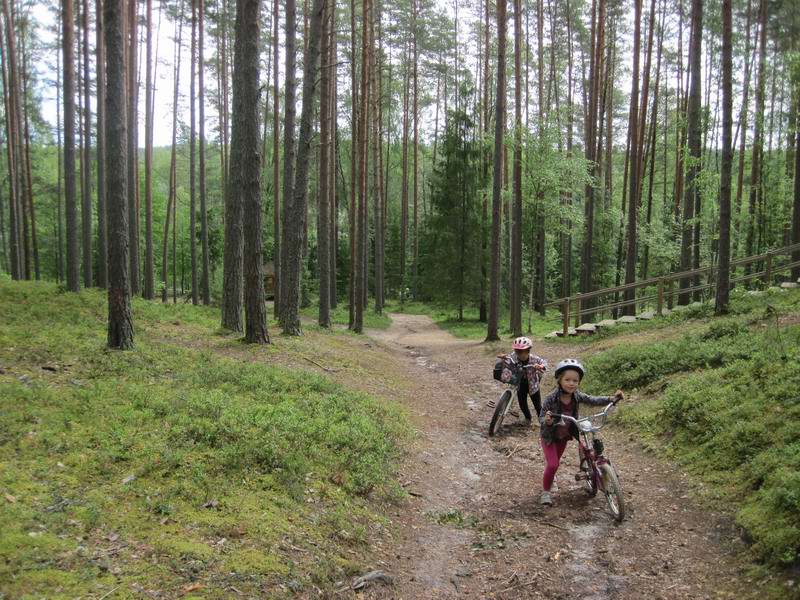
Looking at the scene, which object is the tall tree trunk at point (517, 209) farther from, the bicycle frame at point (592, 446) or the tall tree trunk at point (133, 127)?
the tall tree trunk at point (133, 127)

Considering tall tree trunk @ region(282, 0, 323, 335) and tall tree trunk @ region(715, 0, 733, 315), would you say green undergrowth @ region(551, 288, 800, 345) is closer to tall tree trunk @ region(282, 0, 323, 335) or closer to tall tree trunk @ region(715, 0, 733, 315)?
tall tree trunk @ region(715, 0, 733, 315)

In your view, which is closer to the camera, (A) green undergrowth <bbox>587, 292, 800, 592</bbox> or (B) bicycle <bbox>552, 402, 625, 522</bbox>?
(A) green undergrowth <bbox>587, 292, 800, 592</bbox>

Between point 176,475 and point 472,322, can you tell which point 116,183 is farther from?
point 472,322

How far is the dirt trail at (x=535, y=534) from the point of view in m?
4.16

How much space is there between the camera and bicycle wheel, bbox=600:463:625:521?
16.8ft

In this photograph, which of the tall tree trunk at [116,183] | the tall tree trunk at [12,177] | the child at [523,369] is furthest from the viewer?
the tall tree trunk at [12,177]

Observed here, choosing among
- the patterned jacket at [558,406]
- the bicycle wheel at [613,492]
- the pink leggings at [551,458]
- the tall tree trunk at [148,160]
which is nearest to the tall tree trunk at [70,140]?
the tall tree trunk at [148,160]

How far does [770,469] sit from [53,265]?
174 feet

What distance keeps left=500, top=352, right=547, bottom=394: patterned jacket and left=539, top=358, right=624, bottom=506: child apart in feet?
7.52

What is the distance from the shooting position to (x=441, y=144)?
29.5 meters

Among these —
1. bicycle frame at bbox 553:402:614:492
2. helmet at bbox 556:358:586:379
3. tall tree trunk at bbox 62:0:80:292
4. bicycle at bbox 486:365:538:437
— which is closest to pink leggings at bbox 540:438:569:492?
bicycle frame at bbox 553:402:614:492

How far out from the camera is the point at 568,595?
159 inches

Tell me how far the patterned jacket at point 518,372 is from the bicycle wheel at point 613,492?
2892mm

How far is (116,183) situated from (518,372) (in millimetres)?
7379
